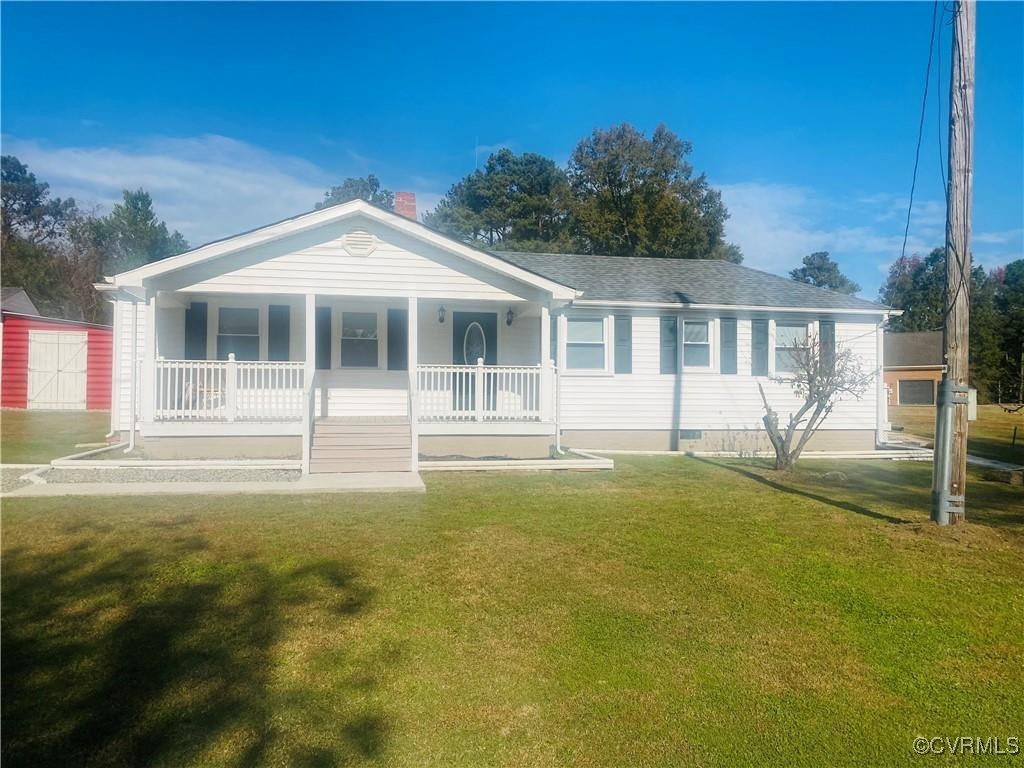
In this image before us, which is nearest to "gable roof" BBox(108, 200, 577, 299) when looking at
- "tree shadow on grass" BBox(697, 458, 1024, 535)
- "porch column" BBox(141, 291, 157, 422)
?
"porch column" BBox(141, 291, 157, 422)

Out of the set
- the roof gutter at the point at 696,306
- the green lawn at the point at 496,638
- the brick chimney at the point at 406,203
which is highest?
the brick chimney at the point at 406,203

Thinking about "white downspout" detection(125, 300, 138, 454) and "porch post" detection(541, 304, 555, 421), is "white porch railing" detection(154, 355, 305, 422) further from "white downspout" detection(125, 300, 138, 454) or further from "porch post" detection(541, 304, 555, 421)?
"porch post" detection(541, 304, 555, 421)

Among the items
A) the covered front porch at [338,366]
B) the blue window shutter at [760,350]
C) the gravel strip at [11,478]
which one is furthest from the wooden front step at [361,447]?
the blue window shutter at [760,350]

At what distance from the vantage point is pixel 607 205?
38.2 m

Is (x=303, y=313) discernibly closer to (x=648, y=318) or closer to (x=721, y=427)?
(x=648, y=318)

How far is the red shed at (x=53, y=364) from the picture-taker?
20969 millimetres

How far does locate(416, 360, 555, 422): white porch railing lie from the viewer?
1159 centimetres

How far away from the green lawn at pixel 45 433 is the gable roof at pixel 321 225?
3537 millimetres

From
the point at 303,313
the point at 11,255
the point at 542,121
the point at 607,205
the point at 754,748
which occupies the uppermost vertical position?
A: the point at 542,121

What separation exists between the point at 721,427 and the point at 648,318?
2.94 meters

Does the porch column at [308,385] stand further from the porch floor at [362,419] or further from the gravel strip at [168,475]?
the porch floor at [362,419]

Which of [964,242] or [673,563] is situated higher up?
[964,242]

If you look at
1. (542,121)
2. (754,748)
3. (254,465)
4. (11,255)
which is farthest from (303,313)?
(11,255)

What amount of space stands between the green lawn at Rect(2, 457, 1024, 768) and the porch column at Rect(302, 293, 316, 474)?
258cm
